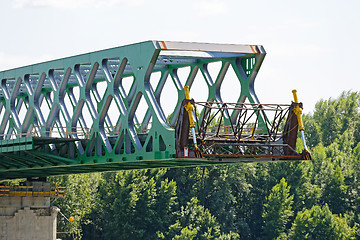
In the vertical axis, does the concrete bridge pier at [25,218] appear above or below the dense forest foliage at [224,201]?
below

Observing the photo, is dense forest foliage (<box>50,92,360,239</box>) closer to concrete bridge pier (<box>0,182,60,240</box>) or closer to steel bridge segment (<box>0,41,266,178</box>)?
concrete bridge pier (<box>0,182,60,240</box>)

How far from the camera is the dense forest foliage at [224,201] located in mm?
→ 108812

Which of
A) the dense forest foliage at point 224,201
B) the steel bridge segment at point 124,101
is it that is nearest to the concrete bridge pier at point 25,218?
the steel bridge segment at point 124,101

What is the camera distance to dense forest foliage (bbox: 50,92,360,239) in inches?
4284

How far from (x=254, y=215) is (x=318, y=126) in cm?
2354

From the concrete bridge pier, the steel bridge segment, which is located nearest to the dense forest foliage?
the concrete bridge pier

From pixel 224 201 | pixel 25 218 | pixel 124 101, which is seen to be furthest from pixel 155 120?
pixel 224 201

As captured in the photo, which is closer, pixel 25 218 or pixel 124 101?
pixel 124 101

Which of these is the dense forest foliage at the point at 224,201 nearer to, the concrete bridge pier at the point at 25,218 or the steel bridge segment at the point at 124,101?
the concrete bridge pier at the point at 25,218

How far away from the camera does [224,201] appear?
115812mm

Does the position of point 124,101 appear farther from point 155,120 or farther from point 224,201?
point 224,201

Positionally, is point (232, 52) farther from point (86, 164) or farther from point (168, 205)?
point (168, 205)

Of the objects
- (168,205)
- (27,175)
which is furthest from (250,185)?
(27,175)

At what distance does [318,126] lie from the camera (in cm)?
13838
